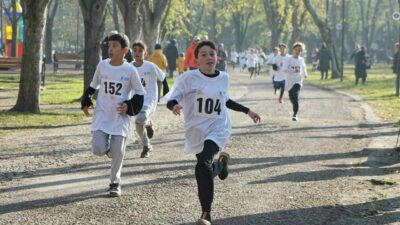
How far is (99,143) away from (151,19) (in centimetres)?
1998

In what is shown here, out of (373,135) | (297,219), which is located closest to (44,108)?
(373,135)

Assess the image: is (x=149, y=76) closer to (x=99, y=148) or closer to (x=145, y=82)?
(x=145, y=82)

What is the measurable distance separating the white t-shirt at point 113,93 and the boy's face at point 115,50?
0.37ft

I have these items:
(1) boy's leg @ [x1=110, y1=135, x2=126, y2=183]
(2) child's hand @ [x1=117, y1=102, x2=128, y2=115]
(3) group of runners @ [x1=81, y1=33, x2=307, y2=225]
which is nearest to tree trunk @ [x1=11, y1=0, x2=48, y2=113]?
(3) group of runners @ [x1=81, y1=33, x2=307, y2=225]

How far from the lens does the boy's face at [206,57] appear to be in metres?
6.67

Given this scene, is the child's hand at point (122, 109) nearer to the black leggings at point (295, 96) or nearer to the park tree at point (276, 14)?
the black leggings at point (295, 96)

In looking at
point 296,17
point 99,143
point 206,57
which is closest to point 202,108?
point 206,57

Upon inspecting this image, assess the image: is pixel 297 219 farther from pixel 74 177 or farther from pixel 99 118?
pixel 74 177

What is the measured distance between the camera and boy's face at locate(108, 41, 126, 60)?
7684 mm

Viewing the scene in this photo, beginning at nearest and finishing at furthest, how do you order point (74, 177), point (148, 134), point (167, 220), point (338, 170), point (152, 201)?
point (167, 220)
point (152, 201)
point (74, 177)
point (338, 170)
point (148, 134)

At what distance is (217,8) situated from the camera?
78.6 meters

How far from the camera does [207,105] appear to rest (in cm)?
673

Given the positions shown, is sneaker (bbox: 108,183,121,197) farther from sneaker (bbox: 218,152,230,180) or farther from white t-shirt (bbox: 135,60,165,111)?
white t-shirt (bbox: 135,60,165,111)

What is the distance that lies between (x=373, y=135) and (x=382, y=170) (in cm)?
408
